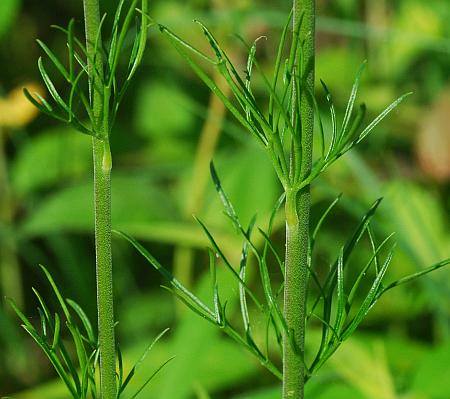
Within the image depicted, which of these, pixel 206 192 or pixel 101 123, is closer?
pixel 101 123

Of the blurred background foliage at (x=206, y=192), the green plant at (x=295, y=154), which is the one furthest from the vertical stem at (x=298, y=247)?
the blurred background foliage at (x=206, y=192)

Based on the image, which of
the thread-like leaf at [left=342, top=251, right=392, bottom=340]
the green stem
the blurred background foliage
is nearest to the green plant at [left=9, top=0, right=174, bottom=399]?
the green stem

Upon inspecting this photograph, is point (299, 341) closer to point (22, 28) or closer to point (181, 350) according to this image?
point (181, 350)

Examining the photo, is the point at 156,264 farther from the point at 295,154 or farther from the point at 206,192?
the point at 206,192

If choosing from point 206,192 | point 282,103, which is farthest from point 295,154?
point 206,192

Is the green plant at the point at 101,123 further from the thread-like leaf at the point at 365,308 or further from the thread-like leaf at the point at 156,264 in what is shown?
the thread-like leaf at the point at 365,308

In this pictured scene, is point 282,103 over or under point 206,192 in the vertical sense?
over

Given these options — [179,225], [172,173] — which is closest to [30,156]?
[172,173]
